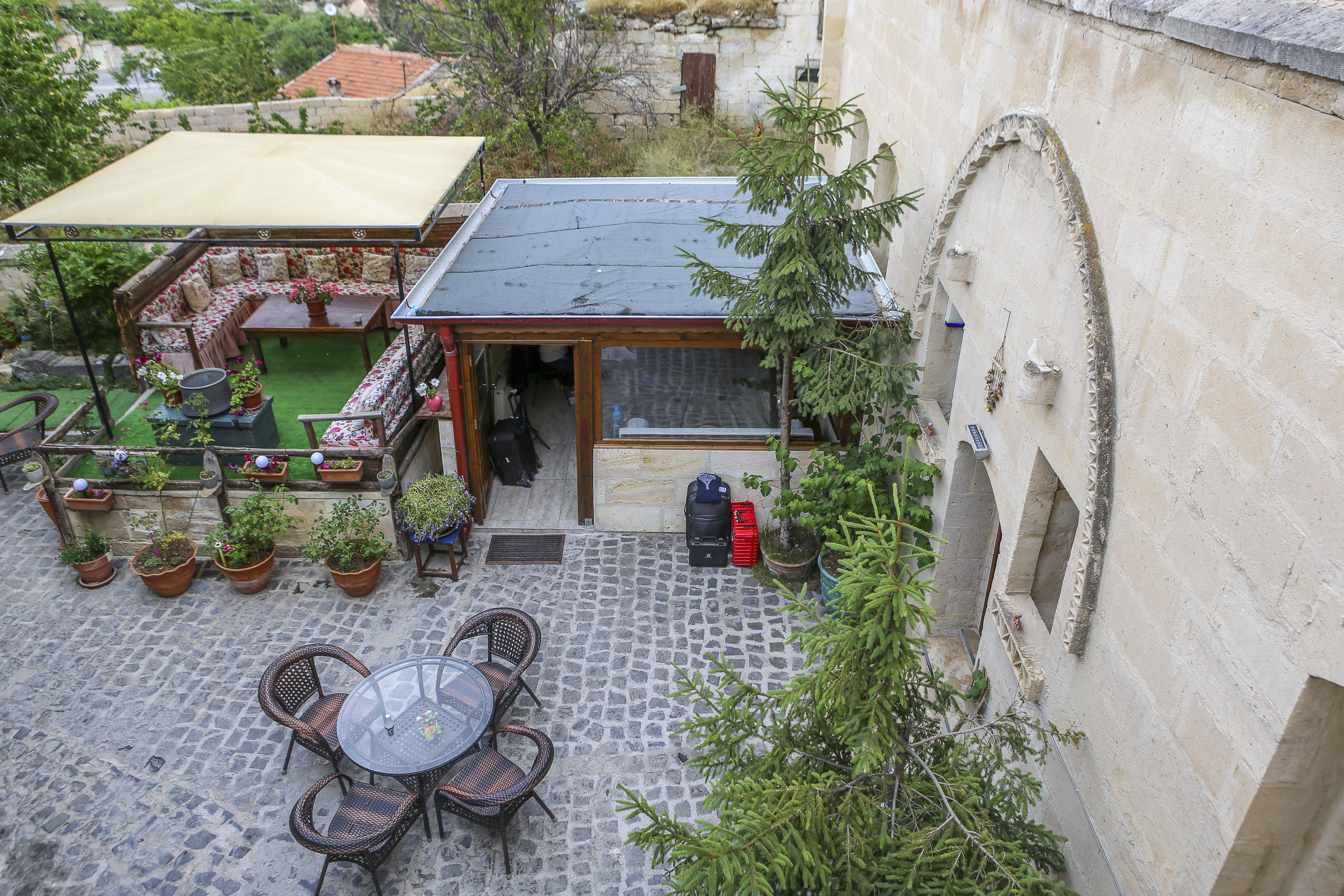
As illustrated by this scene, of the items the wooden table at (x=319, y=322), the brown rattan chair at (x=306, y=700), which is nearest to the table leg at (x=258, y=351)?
the wooden table at (x=319, y=322)

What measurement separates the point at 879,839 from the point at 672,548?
6.13 metres

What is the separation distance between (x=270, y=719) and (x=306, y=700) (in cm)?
50

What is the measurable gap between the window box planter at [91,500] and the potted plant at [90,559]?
0.28 metres

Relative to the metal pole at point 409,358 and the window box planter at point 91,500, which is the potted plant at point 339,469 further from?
the window box planter at point 91,500

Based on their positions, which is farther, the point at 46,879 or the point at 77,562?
the point at 77,562

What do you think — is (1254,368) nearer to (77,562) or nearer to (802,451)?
(802,451)

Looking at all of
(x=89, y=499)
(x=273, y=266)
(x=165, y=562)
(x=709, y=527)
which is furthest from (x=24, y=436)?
(x=709, y=527)

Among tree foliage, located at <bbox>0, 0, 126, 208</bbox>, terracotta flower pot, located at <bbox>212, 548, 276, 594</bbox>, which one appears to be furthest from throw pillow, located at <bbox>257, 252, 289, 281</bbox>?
terracotta flower pot, located at <bbox>212, 548, 276, 594</bbox>

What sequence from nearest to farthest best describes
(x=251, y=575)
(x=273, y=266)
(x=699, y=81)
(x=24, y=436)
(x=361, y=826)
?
(x=361, y=826) < (x=251, y=575) < (x=24, y=436) < (x=273, y=266) < (x=699, y=81)

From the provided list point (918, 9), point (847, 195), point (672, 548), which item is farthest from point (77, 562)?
point (918, 9)

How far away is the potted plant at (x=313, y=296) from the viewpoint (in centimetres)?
1152

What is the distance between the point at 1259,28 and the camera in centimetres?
319

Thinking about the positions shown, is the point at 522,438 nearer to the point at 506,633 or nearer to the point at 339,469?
the point at 339,469

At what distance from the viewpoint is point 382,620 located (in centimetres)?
858
